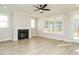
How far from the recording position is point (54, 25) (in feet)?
31.9

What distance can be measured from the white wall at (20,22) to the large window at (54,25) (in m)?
2.01

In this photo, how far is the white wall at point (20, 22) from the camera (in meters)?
8.38

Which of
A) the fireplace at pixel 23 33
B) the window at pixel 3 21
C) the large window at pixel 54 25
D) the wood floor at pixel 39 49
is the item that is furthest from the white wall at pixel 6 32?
the large window at pixel 54 25

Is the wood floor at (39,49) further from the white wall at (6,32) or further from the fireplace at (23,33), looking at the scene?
the fireplace at (23,33)

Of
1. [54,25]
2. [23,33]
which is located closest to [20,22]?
[23,33]

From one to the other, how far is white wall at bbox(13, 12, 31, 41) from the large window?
2.01m

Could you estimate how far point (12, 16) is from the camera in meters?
8.46

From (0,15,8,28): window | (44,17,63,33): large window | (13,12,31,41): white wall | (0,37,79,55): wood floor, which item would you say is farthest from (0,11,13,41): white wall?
(44,17,63,33): large window

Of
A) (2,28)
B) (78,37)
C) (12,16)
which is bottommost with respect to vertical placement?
(78,37)

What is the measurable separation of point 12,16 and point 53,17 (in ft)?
11.9

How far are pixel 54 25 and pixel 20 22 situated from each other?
3.08m

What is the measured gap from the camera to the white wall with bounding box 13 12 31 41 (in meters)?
8.38
